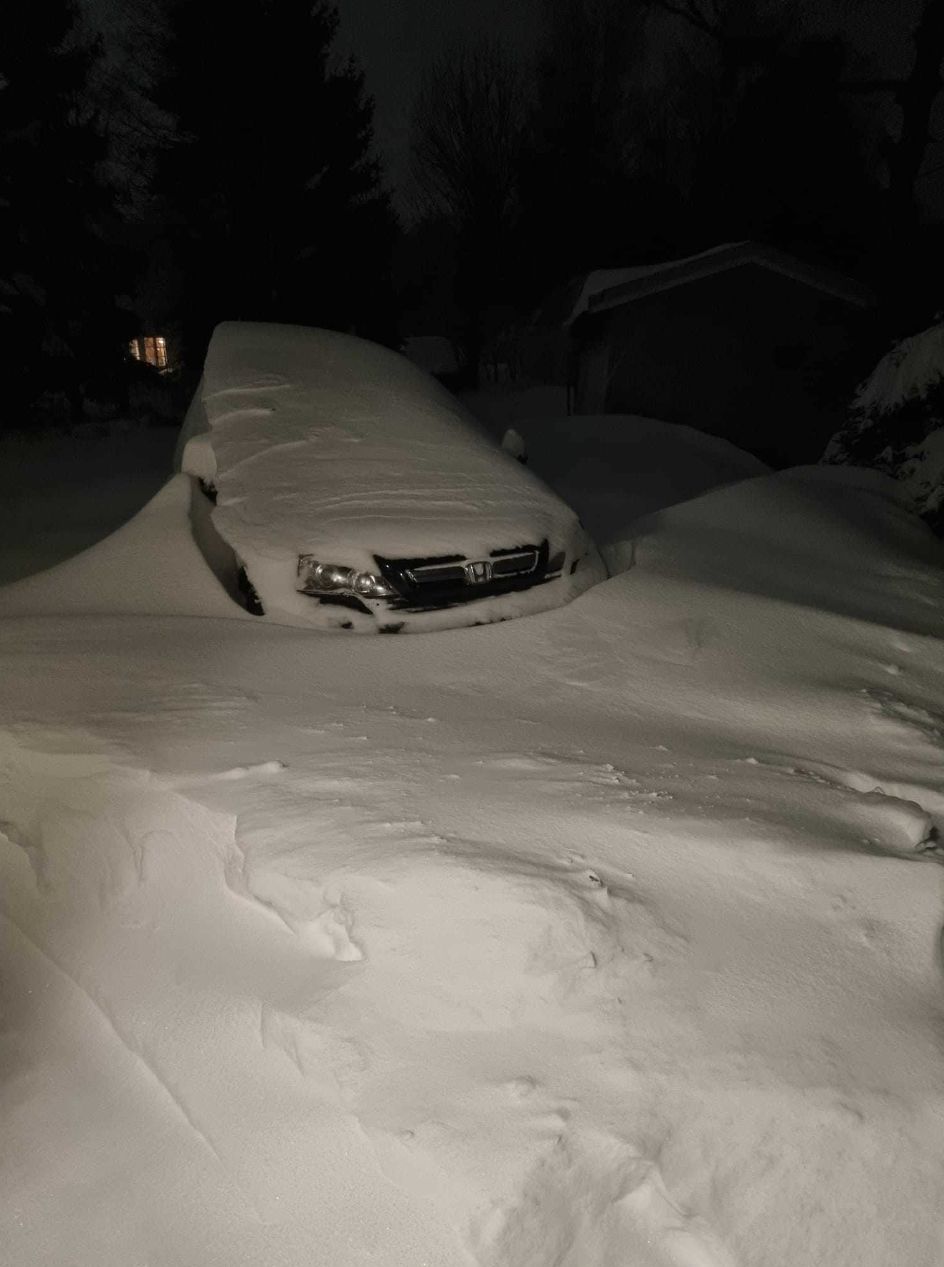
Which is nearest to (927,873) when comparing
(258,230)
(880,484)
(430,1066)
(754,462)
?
(430,1066)

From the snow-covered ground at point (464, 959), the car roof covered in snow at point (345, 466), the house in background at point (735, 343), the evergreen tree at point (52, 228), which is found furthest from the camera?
the evergreen tree at point (52, 228)

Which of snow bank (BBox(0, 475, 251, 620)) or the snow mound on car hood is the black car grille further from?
snow bank (BBox(0, 475, 251, 620))

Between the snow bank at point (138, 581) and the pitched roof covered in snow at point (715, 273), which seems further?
the pitched roof covered in snow at point (715, 273)

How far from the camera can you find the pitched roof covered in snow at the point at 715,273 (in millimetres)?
10938

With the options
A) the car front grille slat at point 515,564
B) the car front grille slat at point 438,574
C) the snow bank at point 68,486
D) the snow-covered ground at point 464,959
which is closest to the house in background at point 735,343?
the snow bank at point 68,486

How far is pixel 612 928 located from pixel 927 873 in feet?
2.74

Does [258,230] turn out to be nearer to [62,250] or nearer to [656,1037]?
[62,250]

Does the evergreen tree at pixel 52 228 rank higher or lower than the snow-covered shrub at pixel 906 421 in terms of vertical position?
higher

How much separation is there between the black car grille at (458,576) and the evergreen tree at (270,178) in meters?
13.6

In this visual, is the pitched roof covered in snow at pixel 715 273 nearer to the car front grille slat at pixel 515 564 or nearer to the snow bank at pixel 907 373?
the snow bank at pixel 907 373

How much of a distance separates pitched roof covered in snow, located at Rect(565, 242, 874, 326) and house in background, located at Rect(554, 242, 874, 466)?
0.01 m

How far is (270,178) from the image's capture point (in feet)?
51.0

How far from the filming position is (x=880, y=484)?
21.9 feet

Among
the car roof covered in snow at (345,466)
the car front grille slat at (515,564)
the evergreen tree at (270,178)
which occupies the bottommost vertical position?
the car front grille slat at (515,564)
